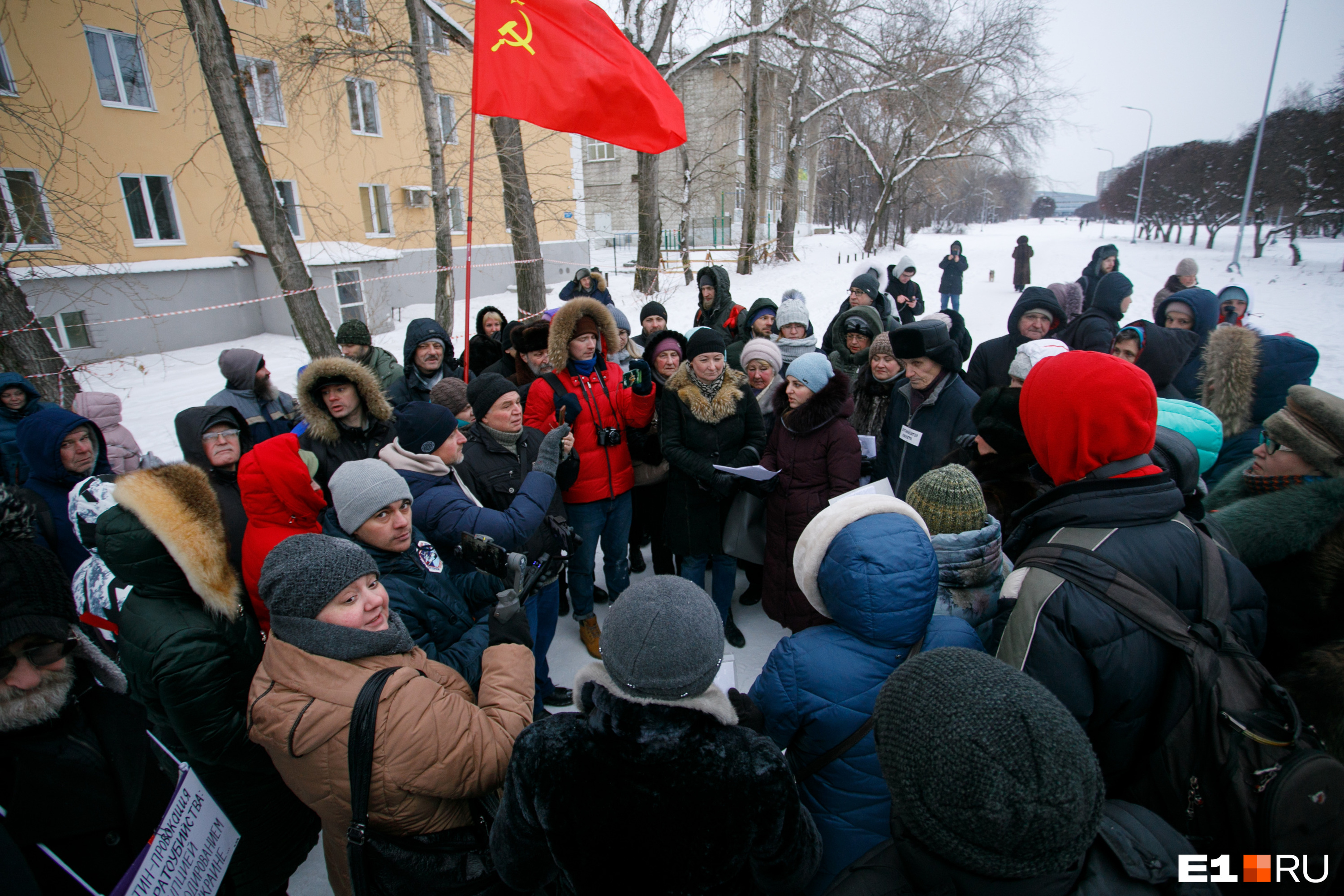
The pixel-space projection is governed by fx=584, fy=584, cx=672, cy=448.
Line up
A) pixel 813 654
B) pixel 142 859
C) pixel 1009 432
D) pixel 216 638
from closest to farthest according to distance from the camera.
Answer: pixel 142 859 → pixel 813 654 → pixel 216 638 → pixel 1009 432

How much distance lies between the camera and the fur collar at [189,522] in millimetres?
1817

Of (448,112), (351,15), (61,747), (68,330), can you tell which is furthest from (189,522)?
(448,112)

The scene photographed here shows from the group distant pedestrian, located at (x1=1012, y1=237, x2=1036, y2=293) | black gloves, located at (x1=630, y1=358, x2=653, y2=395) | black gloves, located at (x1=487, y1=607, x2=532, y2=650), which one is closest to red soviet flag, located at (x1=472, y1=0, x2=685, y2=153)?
black gloves, located at (x1=630, y1=358, x2=653, y2=395)

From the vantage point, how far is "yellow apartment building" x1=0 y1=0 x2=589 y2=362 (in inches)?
368

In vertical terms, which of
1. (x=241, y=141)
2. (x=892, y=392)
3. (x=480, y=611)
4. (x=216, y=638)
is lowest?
(x=480, y=611)

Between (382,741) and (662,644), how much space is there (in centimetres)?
78

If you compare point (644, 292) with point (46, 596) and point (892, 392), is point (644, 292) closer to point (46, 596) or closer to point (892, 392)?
point (892, 392)

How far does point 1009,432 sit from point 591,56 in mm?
3575

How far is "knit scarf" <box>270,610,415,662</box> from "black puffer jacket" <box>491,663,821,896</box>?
52 cm

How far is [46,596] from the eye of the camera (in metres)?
1.41

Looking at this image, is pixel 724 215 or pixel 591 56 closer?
pixel 591 56

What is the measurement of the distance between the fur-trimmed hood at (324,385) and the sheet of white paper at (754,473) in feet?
6.68

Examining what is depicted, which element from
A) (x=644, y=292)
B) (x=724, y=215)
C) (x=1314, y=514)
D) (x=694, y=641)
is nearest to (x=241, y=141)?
(x=694, y=641)

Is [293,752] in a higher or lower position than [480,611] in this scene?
higher
